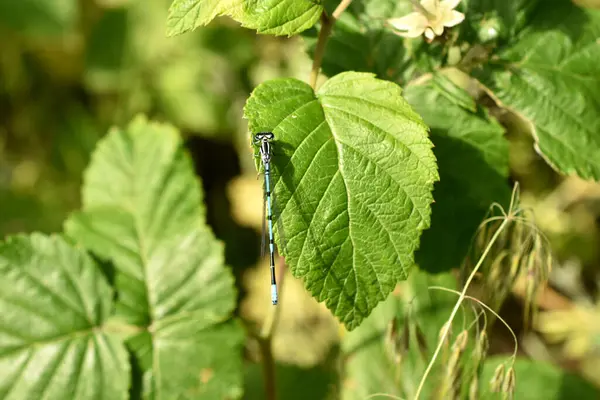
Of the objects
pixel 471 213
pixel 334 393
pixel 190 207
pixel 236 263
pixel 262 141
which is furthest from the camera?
pixel 236 263

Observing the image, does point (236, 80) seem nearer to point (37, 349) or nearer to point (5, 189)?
point (5, 189)

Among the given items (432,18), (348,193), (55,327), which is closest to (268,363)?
(55,327)

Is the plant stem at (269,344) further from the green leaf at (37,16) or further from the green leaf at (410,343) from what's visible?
the green leaf at (37,16)

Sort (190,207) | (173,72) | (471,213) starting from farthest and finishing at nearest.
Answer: (173,72)
(190,207)
(471,213)

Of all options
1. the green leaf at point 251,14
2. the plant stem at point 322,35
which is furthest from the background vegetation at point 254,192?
the green leaf at point 251,14

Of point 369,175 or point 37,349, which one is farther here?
point 37,349

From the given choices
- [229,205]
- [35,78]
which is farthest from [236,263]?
[35,78]

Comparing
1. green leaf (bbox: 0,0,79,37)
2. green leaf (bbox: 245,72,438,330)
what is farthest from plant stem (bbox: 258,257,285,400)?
green leaf (bbox: 0,0,79,37)
